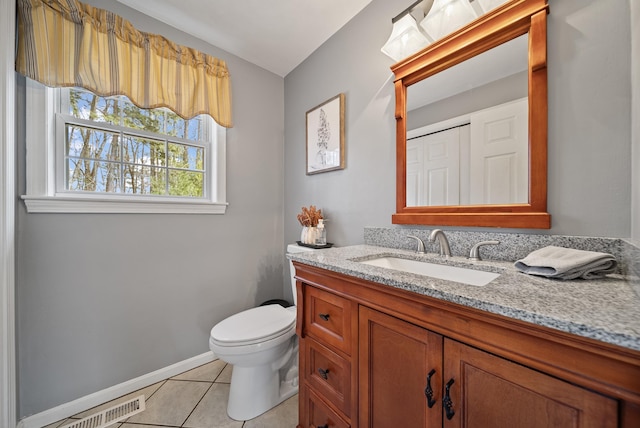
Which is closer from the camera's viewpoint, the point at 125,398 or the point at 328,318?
the point at 328,318

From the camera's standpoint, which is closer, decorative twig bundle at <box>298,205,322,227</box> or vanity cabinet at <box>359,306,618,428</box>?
vanity cabinet at <box>359,306,618,428</box>

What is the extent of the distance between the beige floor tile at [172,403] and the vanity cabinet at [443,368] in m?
0.79

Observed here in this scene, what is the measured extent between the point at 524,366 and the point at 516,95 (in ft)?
3.29

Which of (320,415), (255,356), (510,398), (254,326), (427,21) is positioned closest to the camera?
(510,398)

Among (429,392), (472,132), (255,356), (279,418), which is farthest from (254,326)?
(472,132)

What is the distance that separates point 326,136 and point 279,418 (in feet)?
5.96

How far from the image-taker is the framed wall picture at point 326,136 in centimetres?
170

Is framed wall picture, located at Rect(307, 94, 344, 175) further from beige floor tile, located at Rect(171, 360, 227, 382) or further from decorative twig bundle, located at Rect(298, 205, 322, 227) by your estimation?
beige floor tile, located at Rect(171, 360, 227, 382)

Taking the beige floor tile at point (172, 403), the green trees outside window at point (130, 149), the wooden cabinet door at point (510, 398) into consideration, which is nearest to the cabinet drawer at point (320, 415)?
the wooden cabinet door at point (510, 398)

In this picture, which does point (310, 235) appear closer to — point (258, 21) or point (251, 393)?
point (251, 393)

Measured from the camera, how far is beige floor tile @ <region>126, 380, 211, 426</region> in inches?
52.4

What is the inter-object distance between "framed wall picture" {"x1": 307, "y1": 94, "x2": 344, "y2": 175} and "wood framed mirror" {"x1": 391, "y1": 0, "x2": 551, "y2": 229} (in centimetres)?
54

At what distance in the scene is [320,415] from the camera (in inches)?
42.1

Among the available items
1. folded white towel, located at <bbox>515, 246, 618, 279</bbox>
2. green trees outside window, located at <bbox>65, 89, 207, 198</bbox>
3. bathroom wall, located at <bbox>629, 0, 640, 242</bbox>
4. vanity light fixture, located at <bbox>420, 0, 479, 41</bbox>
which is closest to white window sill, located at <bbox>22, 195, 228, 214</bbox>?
green trees outside window, located at <bbox>65, 89, 207, 198</bbox>
